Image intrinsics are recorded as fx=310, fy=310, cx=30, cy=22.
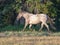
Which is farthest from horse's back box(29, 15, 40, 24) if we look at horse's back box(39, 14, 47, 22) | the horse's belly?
horse's back box(39, 14, 47, 22)

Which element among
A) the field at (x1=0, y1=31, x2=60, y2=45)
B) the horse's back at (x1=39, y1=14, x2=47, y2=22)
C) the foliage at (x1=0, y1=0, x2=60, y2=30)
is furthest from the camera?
Result: the foliage at (x1=0, y1=0, x2=60, y2=30)

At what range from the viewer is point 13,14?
24.5 m

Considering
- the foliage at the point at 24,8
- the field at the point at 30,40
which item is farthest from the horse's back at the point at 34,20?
the field at the point at 30,40

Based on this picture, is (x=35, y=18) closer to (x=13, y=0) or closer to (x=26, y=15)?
(x=26, y=15)

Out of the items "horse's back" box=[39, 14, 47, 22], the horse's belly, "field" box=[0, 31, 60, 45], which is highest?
"field" box=[0, 31, 60, 45]

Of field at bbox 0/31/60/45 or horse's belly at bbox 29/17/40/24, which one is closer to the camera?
field at bbox 0/31/60/45

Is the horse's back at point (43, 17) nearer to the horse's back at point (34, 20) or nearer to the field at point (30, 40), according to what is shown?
the horse's back at point (34, 20)

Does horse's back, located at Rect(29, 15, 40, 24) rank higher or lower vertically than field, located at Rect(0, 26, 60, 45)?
lower

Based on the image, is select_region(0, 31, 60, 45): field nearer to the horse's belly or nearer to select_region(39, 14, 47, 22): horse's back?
select_region(39, 14, 47, 22): horse's back

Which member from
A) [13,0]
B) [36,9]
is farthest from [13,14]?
[36,9]

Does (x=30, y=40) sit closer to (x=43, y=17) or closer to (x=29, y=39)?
(x=29, y=39)

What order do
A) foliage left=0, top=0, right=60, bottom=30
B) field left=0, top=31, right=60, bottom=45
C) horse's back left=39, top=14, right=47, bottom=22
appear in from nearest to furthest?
field left=0, top=31, right=60, bottom=45 < horse's back left=39, top=14, right=47, bottom=22 < foliage left=0, top=0, right=60, bottom=30

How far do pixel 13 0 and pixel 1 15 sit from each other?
163cm

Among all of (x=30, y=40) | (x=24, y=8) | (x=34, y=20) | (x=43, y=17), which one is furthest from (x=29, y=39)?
(x=24, y=8)
